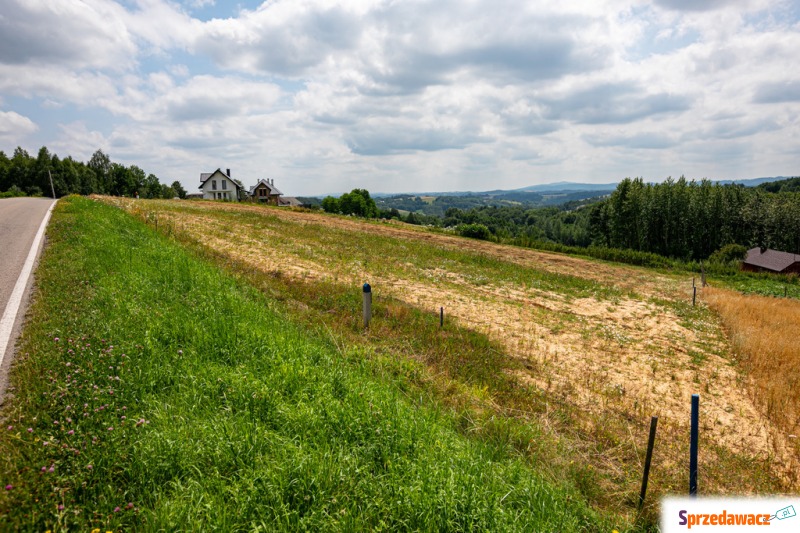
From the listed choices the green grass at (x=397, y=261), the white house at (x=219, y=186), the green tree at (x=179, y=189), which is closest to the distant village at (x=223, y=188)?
the white house at (x=219, y=186)

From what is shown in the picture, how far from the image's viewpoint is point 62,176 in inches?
3179

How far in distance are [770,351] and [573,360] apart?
7.19m

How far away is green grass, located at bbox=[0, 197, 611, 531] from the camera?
327 centimetres

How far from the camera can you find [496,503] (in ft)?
12.0

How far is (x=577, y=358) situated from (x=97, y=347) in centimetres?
1082

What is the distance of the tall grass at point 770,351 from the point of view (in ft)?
30.6

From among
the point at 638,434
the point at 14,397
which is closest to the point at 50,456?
the point at 14,397

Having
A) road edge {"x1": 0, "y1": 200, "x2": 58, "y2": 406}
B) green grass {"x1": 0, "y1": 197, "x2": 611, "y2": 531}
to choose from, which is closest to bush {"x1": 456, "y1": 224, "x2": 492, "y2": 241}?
road edge {"x1": 0, "y1": 200, "x2": 58, "y2": 406}

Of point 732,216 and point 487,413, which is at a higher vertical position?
point 732,216

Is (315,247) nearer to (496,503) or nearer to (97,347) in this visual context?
(97,347)

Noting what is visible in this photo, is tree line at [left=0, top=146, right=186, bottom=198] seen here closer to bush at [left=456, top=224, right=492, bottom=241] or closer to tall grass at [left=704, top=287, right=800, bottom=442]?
bush at [left=456, top=224, right=492, bottom=241]

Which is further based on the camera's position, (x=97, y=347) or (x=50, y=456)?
(x=97, y=347)

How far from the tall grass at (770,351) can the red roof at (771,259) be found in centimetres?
4636

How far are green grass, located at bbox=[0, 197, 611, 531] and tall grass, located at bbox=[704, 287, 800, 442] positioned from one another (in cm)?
808
